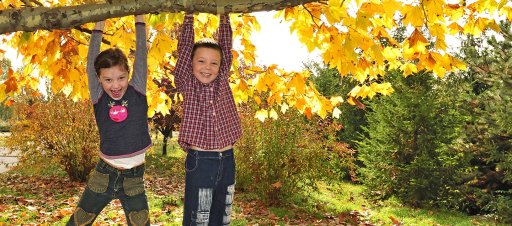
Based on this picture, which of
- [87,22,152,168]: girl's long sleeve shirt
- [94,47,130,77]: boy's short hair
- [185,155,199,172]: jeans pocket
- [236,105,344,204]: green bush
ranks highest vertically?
[94,47,130,77]: boy's short hair

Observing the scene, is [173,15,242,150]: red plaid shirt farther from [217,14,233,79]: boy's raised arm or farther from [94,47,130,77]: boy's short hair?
[94,47,130,77]: boy's short hair

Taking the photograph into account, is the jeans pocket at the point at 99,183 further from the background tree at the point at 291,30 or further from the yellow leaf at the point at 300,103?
the yellow leaf at the point at 300,103

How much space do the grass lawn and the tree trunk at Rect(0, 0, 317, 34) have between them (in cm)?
435

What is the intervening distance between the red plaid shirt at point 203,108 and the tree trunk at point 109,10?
803mm

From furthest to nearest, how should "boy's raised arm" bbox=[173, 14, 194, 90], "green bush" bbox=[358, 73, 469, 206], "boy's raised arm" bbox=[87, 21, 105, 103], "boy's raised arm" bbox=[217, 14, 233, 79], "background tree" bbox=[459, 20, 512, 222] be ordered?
1. "green bush" bbox=[358, 73, 469, 206]
2. "background tree" bbox=[459, 20, 512, 222]
3. "boy's raised arm" bbox=[217, 14, 233, 79]
4. "boy's raised arm" bbox=[173, 14, 194, 90]
5. "boy's raised arm" bbox=[87, 21, 105, 103]

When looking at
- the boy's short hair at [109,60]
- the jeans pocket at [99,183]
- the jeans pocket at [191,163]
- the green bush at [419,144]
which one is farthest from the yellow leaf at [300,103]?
the green bush at [419,144]

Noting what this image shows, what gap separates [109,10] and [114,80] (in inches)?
27.1

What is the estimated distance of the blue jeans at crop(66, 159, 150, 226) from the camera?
2.67 metres

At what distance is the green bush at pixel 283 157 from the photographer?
8461mm

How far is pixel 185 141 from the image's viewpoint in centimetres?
275

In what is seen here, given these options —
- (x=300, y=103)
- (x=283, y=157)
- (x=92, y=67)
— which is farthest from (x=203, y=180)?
(x=283, y=157)

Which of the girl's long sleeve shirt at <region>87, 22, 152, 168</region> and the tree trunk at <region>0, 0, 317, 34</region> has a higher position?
the tree trunk at <region>0, 0, 317, 34</region>

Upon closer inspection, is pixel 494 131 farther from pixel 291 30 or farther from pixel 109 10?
pixel 109 10

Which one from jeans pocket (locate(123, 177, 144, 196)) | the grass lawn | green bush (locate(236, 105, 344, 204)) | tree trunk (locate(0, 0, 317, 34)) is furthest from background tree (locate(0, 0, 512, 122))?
green bush (locate(236, 105, 344, 204))
